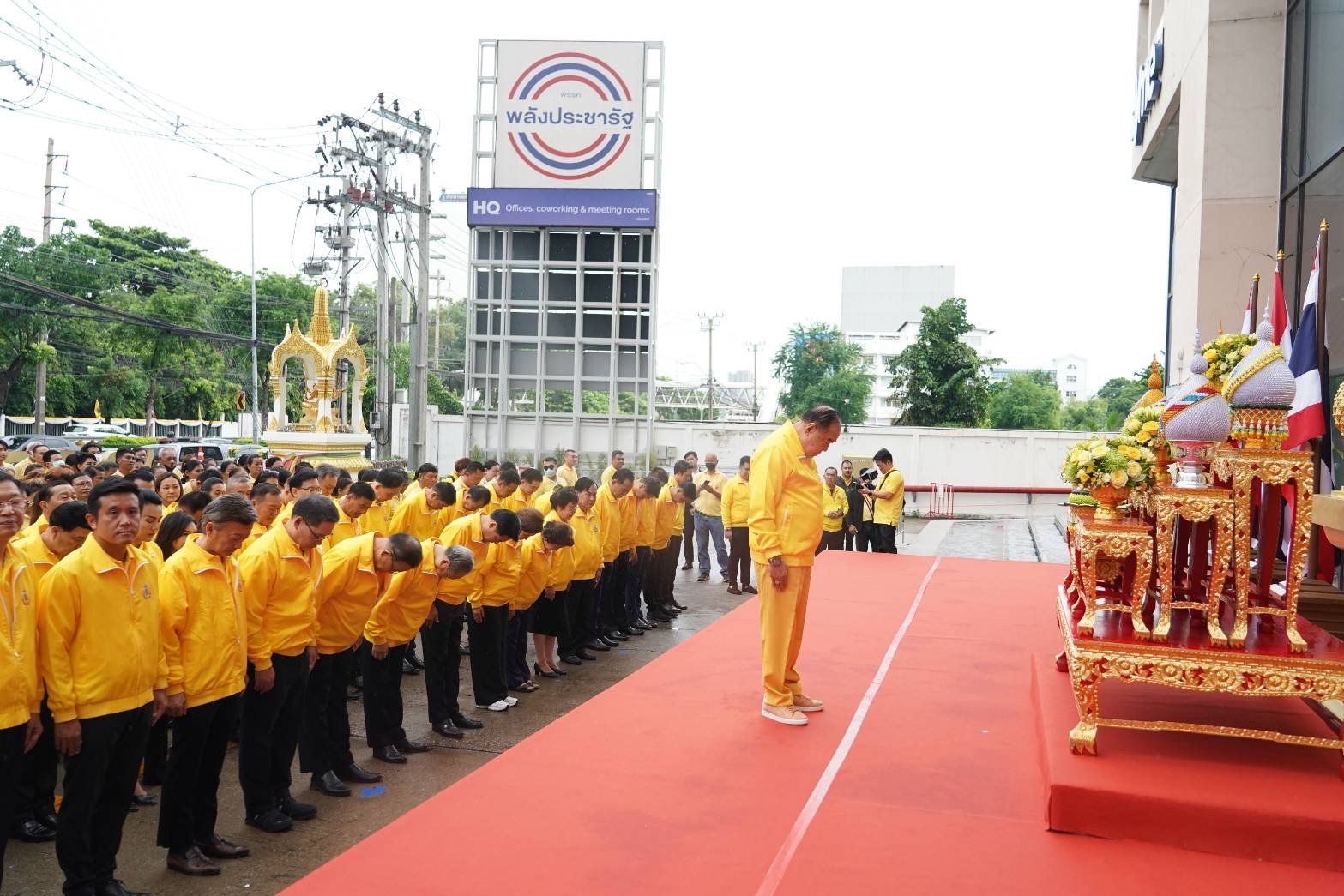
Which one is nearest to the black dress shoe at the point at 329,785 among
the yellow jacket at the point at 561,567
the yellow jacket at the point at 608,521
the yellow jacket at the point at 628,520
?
the yellow jacket at the point at 561,567

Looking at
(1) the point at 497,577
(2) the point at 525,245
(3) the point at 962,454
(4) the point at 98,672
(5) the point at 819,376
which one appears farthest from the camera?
(5) the point at 819,376

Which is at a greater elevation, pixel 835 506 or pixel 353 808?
pixel 835 506

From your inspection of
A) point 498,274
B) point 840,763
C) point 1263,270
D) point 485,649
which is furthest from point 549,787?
point 498,274

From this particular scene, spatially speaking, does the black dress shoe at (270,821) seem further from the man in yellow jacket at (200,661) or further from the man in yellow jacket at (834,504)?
the man in yellow jacket at (834,504)

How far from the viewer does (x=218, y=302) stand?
36562 millimetres

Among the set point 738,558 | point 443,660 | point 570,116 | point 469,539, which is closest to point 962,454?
point 570,116

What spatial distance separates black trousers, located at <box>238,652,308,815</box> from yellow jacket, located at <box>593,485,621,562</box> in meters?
4.15

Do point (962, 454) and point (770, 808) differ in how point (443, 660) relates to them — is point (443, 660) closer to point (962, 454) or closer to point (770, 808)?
point (770, 808)

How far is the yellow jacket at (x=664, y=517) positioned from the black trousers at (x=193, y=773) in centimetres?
595

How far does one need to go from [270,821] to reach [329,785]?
475 mm

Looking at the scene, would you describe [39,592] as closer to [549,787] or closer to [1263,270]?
[549,787]

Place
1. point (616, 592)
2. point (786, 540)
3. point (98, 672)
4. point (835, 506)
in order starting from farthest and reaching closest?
point (835, 506), point (616, 592), point (786, 540), point (98, 672)

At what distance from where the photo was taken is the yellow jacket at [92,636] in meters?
3.43

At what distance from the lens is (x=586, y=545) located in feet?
25.6
